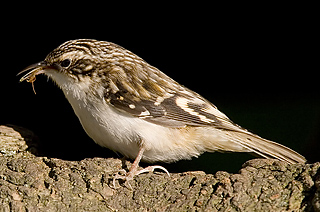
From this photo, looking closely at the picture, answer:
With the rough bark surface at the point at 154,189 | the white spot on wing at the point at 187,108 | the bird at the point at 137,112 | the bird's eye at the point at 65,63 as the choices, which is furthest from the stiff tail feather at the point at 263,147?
the bird's eye at the point at 65,63

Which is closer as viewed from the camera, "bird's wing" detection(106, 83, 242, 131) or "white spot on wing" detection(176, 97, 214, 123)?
"bird's wing" detection(106, 83, 242, 131)

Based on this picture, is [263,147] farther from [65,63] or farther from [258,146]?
[65,63]

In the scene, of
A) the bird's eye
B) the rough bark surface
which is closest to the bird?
the bird's eye

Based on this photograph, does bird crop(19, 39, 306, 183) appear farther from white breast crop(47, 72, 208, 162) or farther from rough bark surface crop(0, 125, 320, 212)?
rough bark surface crop(0, 125, 320, 212)

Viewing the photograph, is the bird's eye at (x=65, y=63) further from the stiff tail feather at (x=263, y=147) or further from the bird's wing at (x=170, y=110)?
the stiff tail feather at (x=263, y=147)

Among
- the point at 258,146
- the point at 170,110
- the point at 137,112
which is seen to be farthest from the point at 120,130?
the point at 258,146

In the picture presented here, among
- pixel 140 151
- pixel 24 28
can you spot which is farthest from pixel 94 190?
pixel 24 28
